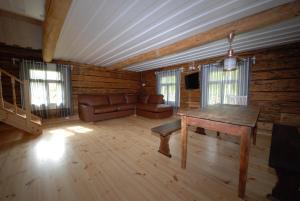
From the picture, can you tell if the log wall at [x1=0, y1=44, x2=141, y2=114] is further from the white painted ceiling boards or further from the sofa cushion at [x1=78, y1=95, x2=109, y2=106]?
the white painted ceiling boards

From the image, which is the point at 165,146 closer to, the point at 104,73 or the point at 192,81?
the point at 192,81

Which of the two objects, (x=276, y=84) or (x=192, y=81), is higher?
(x=192, y=81)

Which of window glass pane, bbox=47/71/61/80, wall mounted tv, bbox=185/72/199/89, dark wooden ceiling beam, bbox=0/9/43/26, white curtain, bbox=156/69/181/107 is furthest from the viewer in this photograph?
white curtain, bbox=156/69/181/107

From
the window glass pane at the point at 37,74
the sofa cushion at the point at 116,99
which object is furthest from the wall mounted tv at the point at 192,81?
the window glass pane at the point at 37,74

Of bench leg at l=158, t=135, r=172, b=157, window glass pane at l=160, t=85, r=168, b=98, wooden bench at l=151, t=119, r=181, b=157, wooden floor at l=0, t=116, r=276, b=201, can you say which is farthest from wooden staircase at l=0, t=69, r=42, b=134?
window glass pane at l=160, t=85, r=168, b=98

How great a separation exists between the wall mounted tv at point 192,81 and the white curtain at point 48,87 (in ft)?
14.2

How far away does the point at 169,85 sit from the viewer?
570 cm

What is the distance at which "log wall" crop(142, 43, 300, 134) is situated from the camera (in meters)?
3.04

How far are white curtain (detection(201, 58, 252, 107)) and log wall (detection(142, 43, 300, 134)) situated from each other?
0.64 ft

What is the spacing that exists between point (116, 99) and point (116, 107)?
0.76m

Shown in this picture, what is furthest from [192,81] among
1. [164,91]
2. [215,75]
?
[164,91]

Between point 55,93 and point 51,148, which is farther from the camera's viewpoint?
point 55,93

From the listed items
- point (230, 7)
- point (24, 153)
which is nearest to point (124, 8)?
point (230, 7)

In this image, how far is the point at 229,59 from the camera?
72.2 inches
